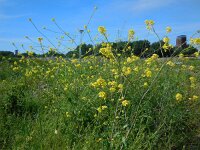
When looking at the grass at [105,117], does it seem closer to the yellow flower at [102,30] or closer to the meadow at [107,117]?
the meadow at [107,117]

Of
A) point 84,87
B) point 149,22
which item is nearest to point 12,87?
point 84,87

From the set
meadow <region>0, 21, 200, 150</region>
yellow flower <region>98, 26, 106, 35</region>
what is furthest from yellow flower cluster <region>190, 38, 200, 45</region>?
yellow flower <region>98, 26, 106, 35</region>

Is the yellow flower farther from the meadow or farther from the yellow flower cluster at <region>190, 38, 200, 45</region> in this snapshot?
the yellow flower cluster at <region>190, 38, 200, 45</region>

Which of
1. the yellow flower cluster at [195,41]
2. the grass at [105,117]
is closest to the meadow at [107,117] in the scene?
the grass at [105,117]

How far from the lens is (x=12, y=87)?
17.6 feet

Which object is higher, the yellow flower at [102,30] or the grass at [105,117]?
the yellow flower at [102,30]

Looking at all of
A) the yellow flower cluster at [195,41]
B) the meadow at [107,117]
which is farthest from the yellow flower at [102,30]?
the yellow flower cluster at [195,41]

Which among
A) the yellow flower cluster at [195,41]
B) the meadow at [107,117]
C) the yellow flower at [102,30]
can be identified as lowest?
the meadow at [107,117]

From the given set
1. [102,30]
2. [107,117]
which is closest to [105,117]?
[107,117]

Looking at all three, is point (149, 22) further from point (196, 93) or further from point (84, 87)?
point (196, 93)

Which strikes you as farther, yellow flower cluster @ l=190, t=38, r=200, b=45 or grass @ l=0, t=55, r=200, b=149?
yellow flower cluster @ l=190, t=38, r=200, b=45

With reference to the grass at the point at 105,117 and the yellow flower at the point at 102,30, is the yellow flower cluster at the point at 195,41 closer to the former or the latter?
the grass at the point at 105,117

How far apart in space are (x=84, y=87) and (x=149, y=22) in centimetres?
144

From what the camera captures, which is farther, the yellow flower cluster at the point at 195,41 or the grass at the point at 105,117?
the yellow flower cluster at the point at 195,41
